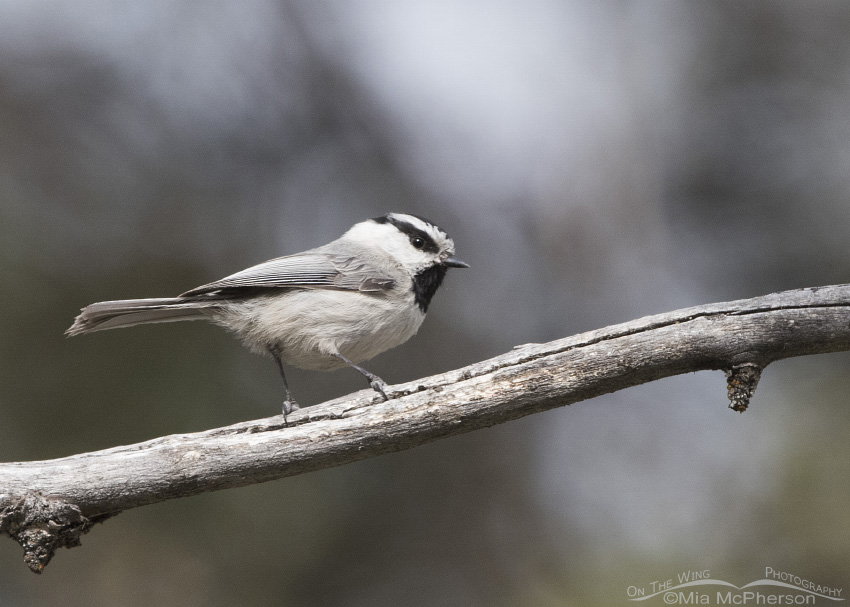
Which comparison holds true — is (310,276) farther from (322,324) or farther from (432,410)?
(432,410)

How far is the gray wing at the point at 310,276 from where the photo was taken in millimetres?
3477

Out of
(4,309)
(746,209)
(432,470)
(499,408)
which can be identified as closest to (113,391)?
(4,309)

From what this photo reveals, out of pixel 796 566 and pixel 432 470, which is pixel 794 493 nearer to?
pixel 796 566

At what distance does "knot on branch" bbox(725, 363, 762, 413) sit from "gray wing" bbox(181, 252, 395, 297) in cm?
181

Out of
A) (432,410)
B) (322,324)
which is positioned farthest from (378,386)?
(322,324)

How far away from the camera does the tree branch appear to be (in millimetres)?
2434

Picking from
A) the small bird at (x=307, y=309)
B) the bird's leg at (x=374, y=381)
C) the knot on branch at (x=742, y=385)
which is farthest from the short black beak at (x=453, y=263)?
the knot on branch at (x=742, y=385)

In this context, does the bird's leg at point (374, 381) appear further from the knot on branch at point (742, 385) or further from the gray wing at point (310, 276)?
the knot on branch at point (742, 385)

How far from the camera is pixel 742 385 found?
7.91 ft

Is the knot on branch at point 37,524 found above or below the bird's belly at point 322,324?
below

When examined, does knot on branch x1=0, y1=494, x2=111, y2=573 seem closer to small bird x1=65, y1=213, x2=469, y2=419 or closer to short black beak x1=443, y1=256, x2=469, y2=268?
small bird x1=65, y1=213, x2=469, y2=419

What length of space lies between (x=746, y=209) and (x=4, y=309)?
5561 millimetres

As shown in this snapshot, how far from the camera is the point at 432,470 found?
5184mm

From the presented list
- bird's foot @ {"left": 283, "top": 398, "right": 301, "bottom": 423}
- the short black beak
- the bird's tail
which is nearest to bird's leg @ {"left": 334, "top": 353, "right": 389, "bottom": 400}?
bird's foot @ {"left": 283, "top": 398, "right": 301, "bottom": 423}
